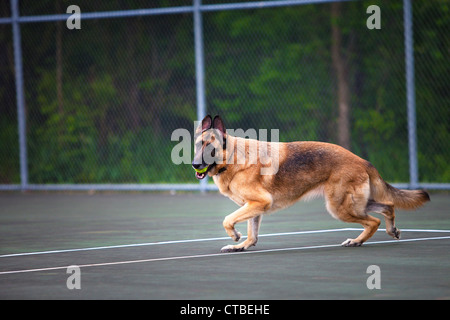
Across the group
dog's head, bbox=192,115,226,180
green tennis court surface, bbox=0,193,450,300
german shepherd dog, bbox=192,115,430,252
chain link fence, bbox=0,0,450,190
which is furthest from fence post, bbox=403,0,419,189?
dog's head, bbox=192,115,226,180

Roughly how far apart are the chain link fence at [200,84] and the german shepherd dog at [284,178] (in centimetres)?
746

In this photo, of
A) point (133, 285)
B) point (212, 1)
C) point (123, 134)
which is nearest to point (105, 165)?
point (123, 134)

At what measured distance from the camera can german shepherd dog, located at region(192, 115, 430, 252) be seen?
10.2 metres

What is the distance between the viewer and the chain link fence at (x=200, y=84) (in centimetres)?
1869

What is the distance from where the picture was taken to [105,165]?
21109 mm

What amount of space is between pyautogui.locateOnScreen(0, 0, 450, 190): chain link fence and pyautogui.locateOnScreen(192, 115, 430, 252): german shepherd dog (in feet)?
24.5

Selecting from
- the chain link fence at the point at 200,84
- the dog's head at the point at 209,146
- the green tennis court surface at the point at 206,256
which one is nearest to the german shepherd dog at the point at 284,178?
the dog's head at the point at 209,146

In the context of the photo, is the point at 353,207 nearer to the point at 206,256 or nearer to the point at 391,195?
the point at 391,195

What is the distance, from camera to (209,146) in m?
10.2

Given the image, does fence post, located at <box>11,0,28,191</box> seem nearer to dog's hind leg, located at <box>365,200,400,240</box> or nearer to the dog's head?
the dog's head

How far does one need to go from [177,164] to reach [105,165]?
1.87 meters

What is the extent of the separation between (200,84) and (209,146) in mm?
8644

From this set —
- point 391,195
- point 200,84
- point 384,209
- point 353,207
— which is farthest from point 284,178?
point 200,84
